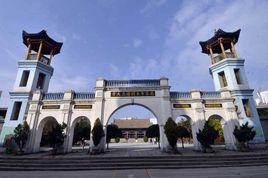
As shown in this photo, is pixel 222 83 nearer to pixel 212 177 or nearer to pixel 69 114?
pixel 212 177

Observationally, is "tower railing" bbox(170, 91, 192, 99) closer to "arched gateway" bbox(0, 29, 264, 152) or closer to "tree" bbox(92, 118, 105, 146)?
"arched gateway" bbox(0, 29, 264, 152)

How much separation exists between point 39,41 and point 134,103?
14.8 m

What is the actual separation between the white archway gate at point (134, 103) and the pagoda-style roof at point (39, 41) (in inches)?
288

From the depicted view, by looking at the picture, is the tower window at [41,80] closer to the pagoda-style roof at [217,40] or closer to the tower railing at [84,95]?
the tower railing at [84,95]

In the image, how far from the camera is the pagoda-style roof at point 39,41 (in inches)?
812

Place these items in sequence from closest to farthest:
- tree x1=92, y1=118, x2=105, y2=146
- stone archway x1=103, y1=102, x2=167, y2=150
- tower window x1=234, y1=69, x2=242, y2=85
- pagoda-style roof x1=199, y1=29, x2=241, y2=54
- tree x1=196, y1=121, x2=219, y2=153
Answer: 1. tree x1=196, y1=121, x2=219, y2=153
2. tree x1=92, y1=118, x2=105, y2=146
3. stone archway x1=103, y1=102, x2=167, y2=150
4. tower window x1=234, y1=69, x2=242, y2=85
5. pagoda-style roof x1=199, y1=29, x2=241, y2=54

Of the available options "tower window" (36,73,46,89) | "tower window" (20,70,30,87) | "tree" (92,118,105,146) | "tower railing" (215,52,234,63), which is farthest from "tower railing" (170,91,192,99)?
"tower window" (20,70,30,87)

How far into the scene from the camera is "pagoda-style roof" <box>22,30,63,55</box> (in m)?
20.6

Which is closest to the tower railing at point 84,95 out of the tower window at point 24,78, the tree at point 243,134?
the tower window at point 24,78

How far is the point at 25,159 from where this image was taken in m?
12.5

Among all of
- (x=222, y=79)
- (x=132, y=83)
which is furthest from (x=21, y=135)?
(x=222, y=79)

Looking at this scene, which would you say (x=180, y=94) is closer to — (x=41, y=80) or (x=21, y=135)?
(x=21, y=135)

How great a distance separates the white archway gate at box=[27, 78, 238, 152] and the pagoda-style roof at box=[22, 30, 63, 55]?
732 cm

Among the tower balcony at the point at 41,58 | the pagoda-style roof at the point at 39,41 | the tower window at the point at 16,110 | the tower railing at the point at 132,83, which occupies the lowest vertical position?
the tower window at the point at 16,110
